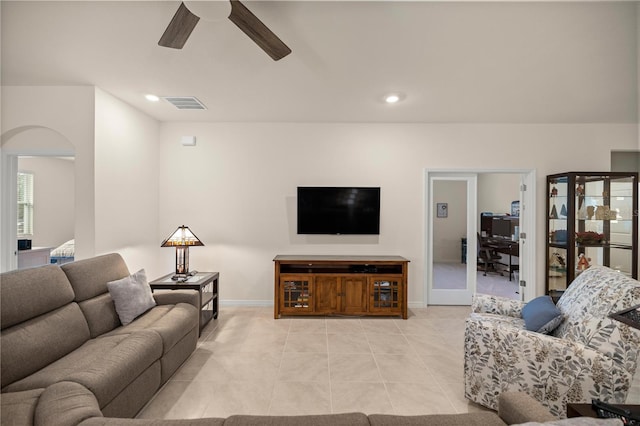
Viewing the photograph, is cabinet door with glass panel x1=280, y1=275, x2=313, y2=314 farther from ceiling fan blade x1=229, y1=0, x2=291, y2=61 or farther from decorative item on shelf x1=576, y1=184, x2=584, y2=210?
decorative item on shelf x1=576, y1=184, x2=584, y2=210

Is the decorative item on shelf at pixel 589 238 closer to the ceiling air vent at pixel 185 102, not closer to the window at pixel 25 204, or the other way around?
the ceiling air vent at pixel 185 102

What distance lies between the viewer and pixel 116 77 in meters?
2.89

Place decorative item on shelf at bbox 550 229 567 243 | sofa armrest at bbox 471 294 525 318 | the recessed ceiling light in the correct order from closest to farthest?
sofa armrest at bbox 471 294 525 318 → the recessed ceiling light → decorative item on shelf at bbox 550 229 567 243

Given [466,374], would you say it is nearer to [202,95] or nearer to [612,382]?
[612,382]

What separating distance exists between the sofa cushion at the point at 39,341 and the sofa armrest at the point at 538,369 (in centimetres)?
275

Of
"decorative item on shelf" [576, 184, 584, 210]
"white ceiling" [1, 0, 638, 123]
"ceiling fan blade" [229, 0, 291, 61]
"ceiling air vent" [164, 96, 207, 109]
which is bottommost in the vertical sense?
"decorative item on shelf" [576, 184, 584, 210]

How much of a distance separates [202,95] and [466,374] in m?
3.76


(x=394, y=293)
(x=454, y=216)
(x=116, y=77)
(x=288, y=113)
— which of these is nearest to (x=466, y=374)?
(x=394, y=293)

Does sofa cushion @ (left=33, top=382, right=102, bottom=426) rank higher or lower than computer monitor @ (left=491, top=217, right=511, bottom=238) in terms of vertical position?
lower

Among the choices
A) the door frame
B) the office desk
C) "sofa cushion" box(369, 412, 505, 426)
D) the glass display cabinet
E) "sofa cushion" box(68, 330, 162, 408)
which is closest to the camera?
"sofa cushion" box(369, 412, 505, 426)

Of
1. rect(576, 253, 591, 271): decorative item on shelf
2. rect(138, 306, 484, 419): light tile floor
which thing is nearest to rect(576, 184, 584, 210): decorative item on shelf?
rect(576, 253, 591, 271): decorative item on shelf

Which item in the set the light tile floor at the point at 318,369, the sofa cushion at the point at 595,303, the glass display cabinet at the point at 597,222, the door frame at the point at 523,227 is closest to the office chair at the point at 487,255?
Answer: the door frame at the point at 523,227

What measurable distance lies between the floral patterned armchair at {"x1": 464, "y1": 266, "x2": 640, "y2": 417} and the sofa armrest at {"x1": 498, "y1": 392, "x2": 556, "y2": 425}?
2.46ft

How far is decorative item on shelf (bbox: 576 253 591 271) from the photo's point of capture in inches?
150
